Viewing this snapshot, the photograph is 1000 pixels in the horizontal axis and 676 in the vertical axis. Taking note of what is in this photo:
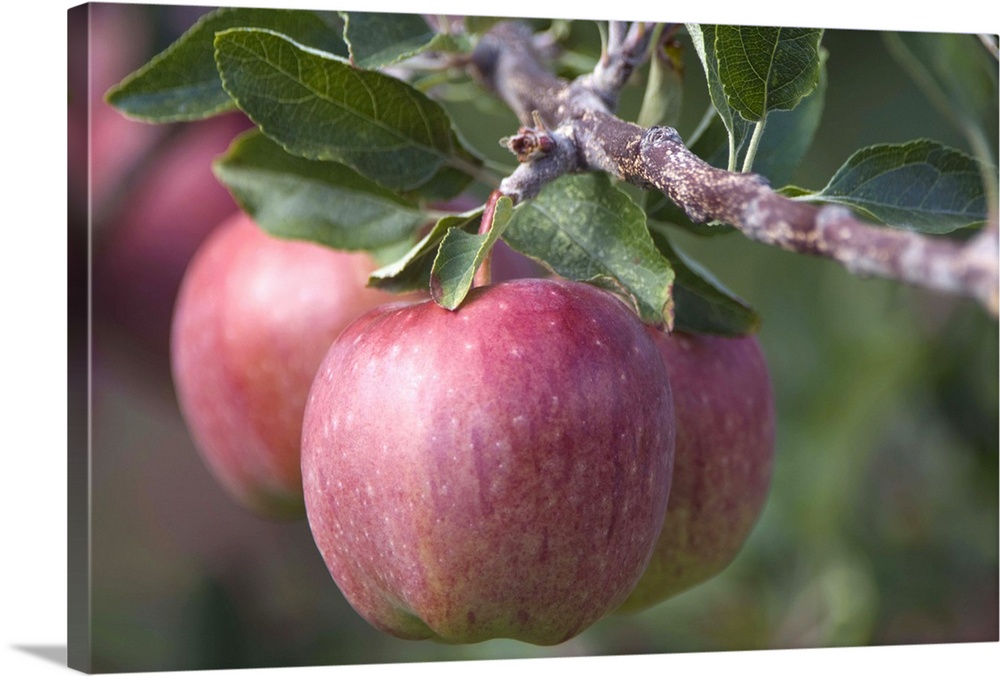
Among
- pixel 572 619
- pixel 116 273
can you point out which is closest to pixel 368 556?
pixel 572 619

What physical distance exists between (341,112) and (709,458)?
0.38 metres

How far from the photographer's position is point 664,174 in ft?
2.22

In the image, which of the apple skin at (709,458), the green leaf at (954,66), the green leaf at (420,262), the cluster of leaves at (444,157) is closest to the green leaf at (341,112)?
the cluster of leaves at (444,157)

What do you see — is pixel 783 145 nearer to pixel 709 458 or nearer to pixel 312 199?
pixel 709 458

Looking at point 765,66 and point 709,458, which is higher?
point 765,66

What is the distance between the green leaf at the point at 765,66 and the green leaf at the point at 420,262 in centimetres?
19

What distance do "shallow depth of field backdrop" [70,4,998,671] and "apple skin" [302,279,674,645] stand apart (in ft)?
2.50

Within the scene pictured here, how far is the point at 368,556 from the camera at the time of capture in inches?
29.8

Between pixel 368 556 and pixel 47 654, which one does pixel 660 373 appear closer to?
pixel 368 556

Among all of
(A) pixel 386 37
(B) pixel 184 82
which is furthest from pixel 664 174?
(B) pixel 184 82

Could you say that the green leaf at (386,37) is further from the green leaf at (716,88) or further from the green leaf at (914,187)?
the green leaf at (914,187)

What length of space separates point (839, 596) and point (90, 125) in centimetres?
123

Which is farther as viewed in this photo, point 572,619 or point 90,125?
point 90,125

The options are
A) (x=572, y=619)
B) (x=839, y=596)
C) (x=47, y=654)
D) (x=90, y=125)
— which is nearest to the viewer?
(x=572, y=619)
